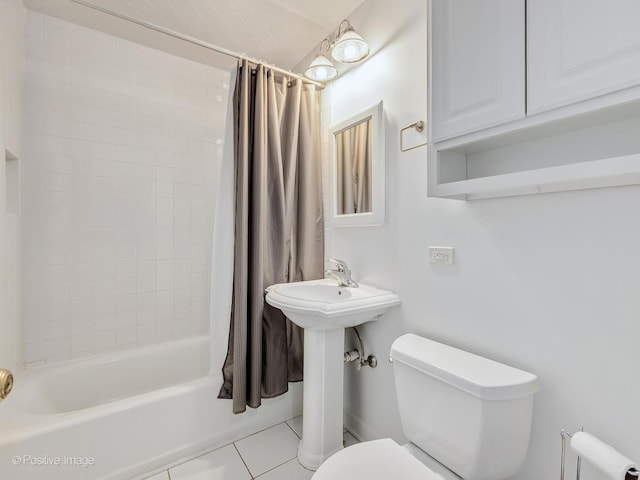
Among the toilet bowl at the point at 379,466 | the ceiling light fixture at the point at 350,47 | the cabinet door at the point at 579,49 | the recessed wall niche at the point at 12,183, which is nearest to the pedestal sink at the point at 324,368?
the toilet bowl at the point at 379,466

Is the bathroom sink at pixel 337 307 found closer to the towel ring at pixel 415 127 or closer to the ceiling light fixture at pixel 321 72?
the towel ring at pixel 415 127

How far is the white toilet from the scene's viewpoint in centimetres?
88

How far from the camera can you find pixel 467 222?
1184 mm

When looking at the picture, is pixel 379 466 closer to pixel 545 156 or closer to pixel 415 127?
pixel 545 156

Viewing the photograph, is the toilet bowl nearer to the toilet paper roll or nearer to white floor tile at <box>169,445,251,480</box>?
the toilet paper roll

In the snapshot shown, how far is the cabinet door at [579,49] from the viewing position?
0.65 meters

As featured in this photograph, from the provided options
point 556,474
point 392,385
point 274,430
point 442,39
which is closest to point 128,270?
point 274,430

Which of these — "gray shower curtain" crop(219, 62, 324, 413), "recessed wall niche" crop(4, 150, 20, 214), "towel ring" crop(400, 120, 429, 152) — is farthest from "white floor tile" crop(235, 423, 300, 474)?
"recessed wall niche" crop(4, 150, 20, 214)

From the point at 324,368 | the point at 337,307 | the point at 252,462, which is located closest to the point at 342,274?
the point at 337,307

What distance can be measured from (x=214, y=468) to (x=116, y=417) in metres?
0.54

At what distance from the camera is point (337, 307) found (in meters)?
1.31

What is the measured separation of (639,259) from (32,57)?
2945mm

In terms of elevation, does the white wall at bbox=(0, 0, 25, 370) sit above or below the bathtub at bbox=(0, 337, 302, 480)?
above

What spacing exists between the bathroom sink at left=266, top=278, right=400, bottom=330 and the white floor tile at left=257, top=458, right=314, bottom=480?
715mm
